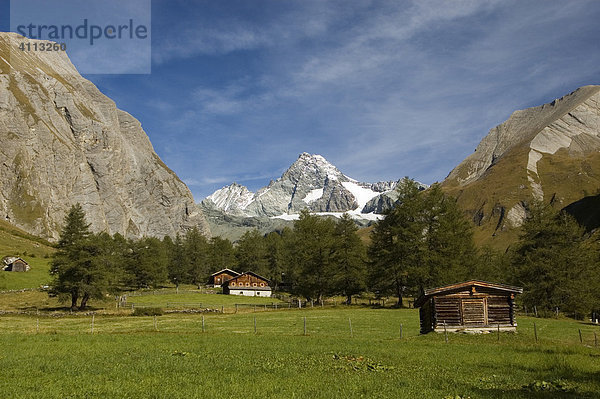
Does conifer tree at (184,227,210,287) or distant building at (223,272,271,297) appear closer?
distant building at (223,272,271,297)

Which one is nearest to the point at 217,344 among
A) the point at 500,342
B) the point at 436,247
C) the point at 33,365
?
the point at 33,365

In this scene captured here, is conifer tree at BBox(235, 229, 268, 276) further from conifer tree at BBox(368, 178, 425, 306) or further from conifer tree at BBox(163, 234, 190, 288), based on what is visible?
conifer tree at BBox(368, 178, 425, 306)

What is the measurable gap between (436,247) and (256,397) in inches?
2324

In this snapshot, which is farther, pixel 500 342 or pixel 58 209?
pixel 58 209

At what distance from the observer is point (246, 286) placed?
114750 mm

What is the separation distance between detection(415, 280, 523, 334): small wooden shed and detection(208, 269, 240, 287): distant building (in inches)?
3701

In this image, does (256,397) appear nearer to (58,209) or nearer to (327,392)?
(327,392)

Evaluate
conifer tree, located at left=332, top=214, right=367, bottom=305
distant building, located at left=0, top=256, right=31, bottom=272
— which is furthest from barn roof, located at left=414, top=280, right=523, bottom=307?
distant building, located at left=0, top=256, right=31, bottom=272

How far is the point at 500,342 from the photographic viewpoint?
32156 mm

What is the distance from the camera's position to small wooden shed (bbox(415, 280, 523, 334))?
130ft

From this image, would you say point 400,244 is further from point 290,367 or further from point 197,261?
point 197,261

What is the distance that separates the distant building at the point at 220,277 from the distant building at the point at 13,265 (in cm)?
4718

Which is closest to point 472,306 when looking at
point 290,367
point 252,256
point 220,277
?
point 290,367

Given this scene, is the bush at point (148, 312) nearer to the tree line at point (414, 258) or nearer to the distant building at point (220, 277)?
the tree line at point (414, 258)
